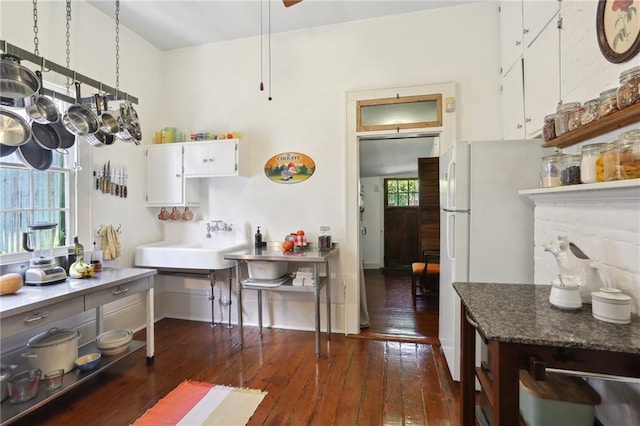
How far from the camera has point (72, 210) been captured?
2705 mm

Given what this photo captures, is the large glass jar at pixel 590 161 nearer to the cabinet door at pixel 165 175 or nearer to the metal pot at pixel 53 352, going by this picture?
the metal pot at pixel 53 352

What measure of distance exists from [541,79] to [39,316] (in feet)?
11.3

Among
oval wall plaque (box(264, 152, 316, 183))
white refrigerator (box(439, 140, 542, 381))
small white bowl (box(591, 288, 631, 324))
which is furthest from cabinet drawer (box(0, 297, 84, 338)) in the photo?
small white bowl (box(591, 288, 631, 324))

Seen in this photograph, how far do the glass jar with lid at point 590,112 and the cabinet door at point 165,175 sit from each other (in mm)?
3394

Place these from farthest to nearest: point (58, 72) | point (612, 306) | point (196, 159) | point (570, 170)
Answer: point (196, 159) < point (58, 72) < point (570, 170) < point (612, 306)

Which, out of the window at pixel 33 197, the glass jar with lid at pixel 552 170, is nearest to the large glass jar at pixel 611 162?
the glass jar with lid at pixel 552 170

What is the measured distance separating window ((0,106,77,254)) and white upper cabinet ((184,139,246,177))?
1010mm

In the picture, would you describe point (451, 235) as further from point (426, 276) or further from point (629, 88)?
point (426, 276)

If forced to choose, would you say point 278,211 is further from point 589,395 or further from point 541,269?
point 589,395

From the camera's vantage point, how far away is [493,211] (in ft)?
6.79

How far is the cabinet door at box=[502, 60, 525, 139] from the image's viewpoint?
2334mm

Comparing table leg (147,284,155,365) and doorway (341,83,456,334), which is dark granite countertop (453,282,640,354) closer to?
doorway (341,83,456,334)

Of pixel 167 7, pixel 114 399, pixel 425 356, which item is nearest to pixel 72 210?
pixel 114 399

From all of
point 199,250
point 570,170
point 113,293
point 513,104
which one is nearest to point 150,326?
point 113,293
